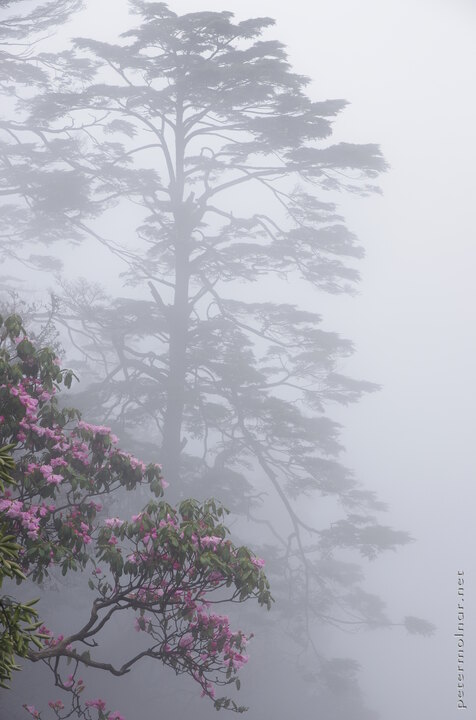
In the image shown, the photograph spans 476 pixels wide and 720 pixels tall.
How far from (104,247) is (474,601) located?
10561mm

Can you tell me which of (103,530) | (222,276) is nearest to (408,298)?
(222,276)

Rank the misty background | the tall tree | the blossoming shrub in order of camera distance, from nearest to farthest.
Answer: the blossoming shrub, the tall tree, the misty background

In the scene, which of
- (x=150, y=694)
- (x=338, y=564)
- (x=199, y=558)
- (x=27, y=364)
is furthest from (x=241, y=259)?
(x=199, y=558)

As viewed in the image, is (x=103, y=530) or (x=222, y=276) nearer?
(x=103, y=530)

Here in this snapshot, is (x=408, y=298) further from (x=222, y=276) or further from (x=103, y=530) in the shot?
(x=103, y=530)

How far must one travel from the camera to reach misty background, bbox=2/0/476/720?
12.1 metres

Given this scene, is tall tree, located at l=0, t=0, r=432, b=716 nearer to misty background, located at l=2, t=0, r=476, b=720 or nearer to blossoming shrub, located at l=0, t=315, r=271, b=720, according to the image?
misty background, located at l=2, t=0, r=476, b=720

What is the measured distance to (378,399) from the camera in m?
17.1

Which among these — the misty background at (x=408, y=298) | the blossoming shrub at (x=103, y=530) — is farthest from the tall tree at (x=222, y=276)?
the blossoming shrub at (x=103, y=530)

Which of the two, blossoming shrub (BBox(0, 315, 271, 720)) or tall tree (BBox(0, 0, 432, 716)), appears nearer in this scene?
blossoming shrub (BBox(0, 315, 271, 720))

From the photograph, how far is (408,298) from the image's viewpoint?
66.7 ft

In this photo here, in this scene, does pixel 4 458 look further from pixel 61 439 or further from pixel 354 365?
pixel 354 365

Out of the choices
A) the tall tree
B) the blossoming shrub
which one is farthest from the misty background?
the blossoming shrub

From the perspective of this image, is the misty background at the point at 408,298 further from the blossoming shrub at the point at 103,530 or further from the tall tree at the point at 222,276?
the blossoming shrub at the point at 103,530
